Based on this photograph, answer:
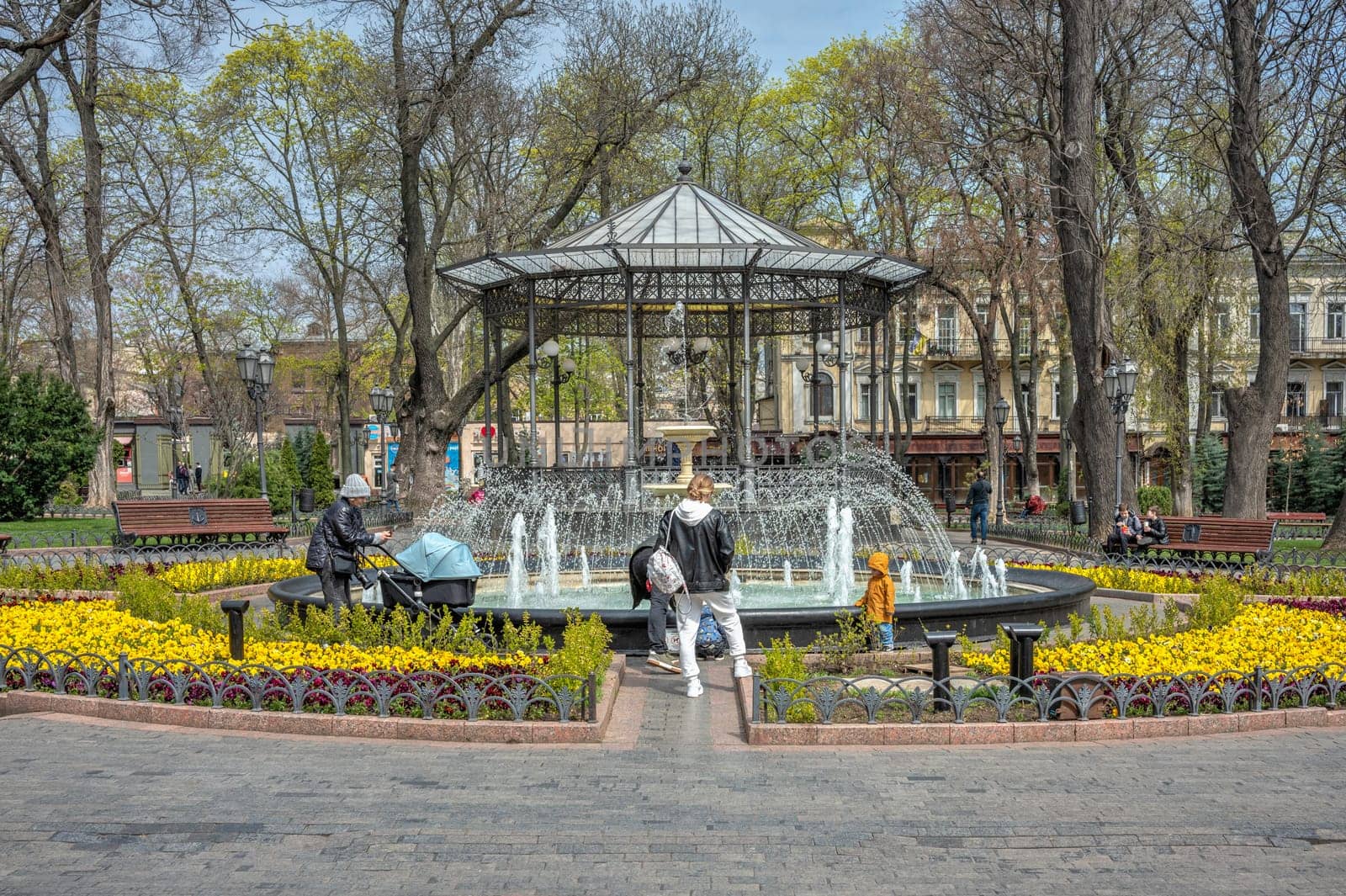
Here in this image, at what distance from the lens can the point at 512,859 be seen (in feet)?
16.7

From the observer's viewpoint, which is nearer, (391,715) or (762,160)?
(391,715)

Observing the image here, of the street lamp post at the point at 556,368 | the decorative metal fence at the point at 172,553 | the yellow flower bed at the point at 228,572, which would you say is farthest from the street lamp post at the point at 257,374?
the yellow flower bed at the point at 228,572

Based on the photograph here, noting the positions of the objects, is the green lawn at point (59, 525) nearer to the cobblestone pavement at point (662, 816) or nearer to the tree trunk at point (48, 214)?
the tree trunk at point (48, 214)

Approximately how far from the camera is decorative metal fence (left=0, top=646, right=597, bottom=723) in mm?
7363

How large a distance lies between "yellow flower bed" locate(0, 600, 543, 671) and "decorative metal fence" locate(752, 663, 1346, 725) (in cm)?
193

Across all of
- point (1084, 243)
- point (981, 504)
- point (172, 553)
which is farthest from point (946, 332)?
point (172, 553)

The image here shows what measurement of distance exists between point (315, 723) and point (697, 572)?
2.80 metres

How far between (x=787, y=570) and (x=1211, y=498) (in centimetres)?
3155

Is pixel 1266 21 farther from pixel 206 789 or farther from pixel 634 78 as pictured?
pixel 206 789

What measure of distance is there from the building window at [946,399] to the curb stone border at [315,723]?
143ft

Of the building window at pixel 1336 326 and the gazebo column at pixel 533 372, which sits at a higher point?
the building window at pixel 1336 326

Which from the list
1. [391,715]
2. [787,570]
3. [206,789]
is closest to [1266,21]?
[787,570]

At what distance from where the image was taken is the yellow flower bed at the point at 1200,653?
26.5 feet

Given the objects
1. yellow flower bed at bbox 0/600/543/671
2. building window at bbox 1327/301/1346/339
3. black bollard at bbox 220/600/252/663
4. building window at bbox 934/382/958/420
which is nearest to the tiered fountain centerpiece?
yellow flower bed at bbox 0/600/543/671
